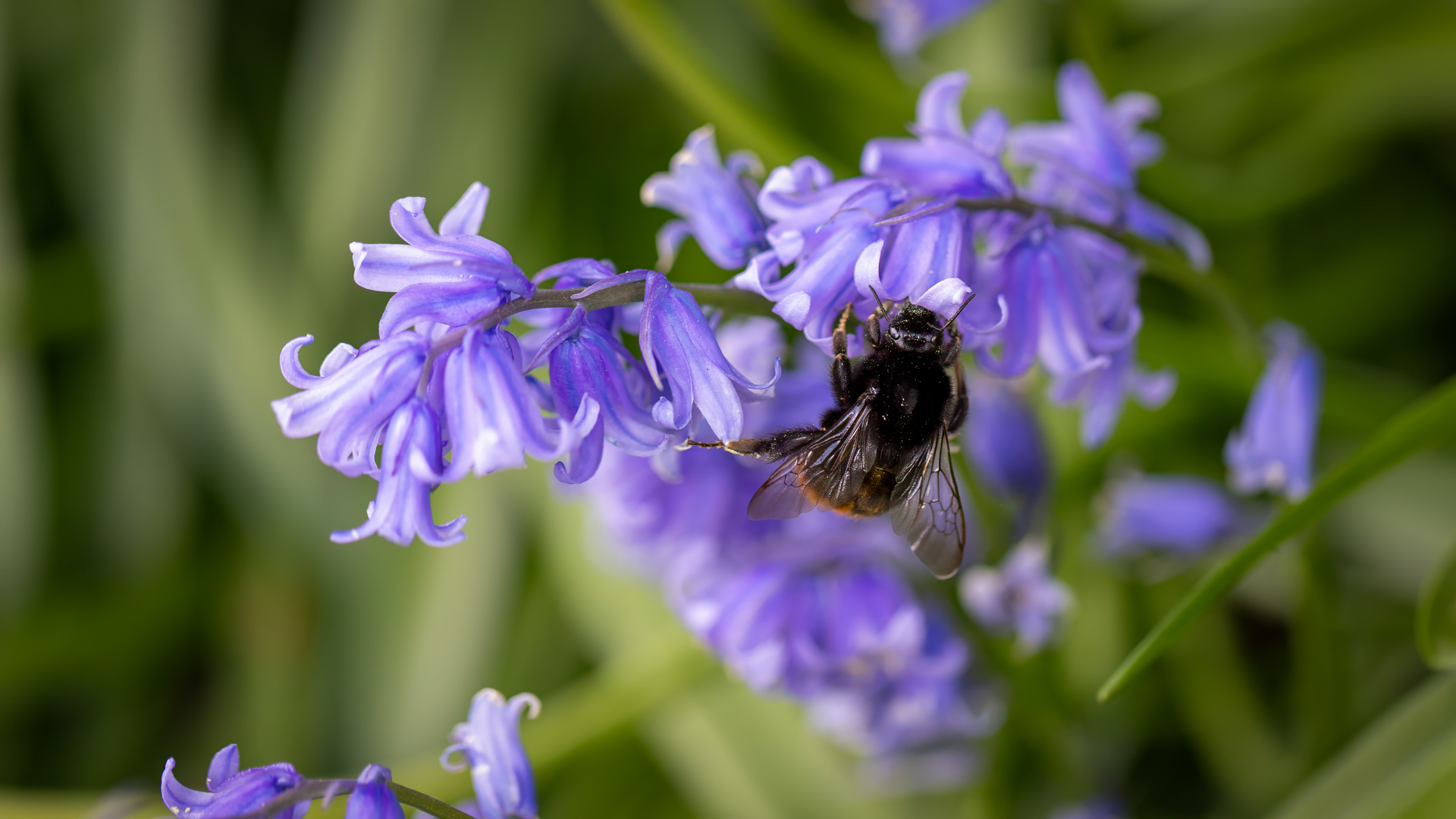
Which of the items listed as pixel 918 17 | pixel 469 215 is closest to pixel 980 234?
pixel 469 215

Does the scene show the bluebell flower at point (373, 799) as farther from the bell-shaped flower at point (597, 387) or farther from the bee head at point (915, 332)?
the bee head at point (915, 332)

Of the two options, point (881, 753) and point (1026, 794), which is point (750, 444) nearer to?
point (881, 753)

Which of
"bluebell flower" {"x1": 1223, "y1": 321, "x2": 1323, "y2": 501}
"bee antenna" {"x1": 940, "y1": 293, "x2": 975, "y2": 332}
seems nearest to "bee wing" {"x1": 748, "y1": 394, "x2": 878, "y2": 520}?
"bee antenna" {"x1": 940, "y1": 293, "x2": 975, "y2": 332}

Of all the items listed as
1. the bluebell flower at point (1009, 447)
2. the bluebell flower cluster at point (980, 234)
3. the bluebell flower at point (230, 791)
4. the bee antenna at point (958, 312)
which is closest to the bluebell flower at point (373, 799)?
the bluebell flower at point (230, 791)

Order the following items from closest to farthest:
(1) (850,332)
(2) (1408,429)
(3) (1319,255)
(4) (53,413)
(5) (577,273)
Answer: (5) (577,273) → (2) (1408,429) → (1) (850,332) → (3) (1319,255) → (4) (53,413)

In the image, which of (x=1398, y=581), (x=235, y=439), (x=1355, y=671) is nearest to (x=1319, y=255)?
(x=1398, y=581)

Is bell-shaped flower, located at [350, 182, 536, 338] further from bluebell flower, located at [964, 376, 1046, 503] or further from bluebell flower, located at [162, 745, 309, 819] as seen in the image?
bluebell flower, located at [964, 376, 1046, 503]

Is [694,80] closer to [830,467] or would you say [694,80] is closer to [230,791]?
[830,467]
